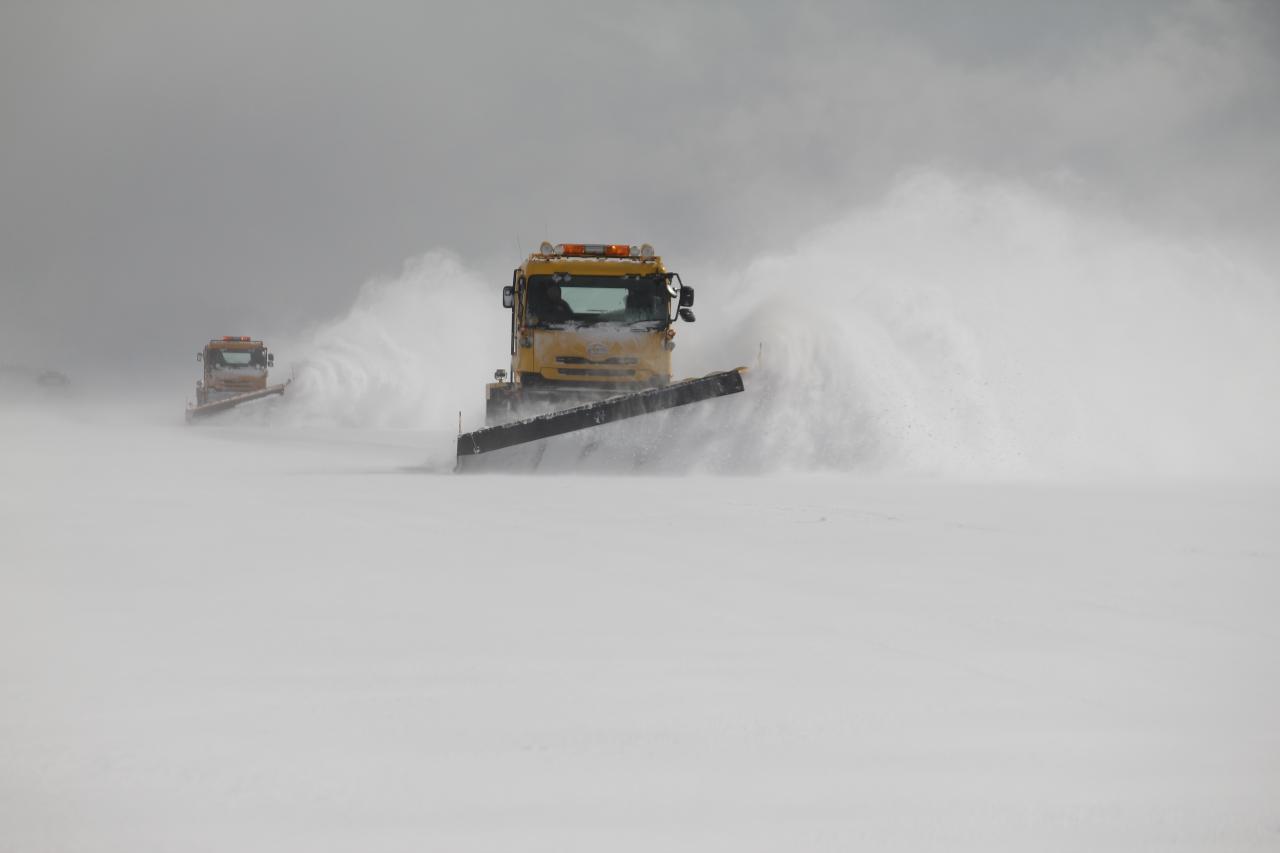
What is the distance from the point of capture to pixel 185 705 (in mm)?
2531

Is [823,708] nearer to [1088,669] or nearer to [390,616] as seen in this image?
[1088,669]

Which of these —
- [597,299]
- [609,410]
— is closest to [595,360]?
[597,299]

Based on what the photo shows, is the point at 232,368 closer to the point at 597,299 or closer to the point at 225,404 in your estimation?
the point at 225,404

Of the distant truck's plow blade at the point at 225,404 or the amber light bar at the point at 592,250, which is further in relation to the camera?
the distant truck's plow blade at the point at 225,404

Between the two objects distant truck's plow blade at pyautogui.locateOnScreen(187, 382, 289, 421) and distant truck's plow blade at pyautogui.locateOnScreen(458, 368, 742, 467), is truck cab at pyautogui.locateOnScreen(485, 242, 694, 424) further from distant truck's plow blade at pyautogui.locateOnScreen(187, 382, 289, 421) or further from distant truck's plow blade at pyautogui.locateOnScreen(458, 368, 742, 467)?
distant truck's plow blade at pyautogui.locateOnScreen(187, 382, 289, 421)

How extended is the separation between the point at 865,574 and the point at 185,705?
294 centimetres

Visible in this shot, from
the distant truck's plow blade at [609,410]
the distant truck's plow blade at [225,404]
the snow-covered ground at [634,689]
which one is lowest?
the snow-covered ground at [634,689]

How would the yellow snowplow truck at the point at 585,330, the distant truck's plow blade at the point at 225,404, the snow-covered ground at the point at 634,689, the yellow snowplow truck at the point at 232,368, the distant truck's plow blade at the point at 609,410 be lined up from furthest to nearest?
the yellow snowplow truck at the point at 232,368
the distant truck's plow blade at the point at 225,404
the yellow snowplow truck at the point at 585,330
the distant truck's plow blade at the point at 609,410
the snow-covered ground at the point at 634,689

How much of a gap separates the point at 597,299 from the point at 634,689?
35.9 feet

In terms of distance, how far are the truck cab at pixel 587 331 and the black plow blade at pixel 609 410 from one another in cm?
163

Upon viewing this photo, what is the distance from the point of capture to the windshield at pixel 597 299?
43.8ft

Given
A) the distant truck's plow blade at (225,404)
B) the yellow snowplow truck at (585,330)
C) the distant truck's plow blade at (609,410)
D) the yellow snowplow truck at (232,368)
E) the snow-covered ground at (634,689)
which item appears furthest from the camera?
the yellow snowplow truck at (232,368)

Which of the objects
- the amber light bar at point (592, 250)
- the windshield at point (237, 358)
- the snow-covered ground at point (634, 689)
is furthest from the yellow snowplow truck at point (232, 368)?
the snow-covered ground at point (634, 689)

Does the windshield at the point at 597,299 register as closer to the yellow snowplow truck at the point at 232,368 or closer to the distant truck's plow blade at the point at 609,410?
the distant truck's plow blade at the point at 609,410
